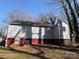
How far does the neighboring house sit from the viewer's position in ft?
121

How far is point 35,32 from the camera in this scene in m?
38.2

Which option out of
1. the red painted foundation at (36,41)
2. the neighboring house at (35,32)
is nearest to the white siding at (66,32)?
the neighboring house at (35,32)

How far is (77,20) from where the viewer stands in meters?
36.4

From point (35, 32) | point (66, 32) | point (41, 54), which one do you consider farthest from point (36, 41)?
point (41, 54)

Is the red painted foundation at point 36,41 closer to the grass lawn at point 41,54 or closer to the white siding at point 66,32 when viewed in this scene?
the white siding at point 66,32

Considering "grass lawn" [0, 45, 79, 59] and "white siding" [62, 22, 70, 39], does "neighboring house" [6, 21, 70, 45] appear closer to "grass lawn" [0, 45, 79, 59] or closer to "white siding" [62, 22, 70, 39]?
"white siding" [62, 22, 70, 39]

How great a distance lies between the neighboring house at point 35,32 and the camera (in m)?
37.0

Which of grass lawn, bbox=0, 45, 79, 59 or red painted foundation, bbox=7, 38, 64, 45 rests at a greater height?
red painted foundation, bbox=7, 38, 64, 45

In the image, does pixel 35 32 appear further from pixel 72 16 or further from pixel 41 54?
pixel 41 54

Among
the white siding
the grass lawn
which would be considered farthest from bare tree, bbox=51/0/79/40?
the grass lawn

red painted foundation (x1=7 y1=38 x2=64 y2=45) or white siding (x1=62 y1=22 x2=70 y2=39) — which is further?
white siding (x1=62 y1=22 x2=70 y2=39)

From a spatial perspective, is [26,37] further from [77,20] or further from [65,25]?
[77,20]

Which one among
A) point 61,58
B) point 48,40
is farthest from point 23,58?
point 48,40

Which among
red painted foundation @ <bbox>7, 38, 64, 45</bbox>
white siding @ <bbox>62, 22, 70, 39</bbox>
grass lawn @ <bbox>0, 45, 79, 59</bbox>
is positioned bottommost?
grass lawn @ <bbox>0, 45, 79, 59</bbox>
